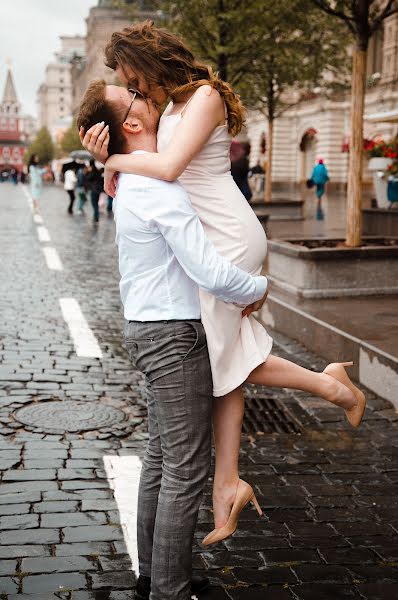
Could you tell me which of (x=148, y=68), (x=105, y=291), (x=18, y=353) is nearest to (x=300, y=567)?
(x=148, y=68)

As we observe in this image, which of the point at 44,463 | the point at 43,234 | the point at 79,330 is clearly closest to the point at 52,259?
the point at 43,234

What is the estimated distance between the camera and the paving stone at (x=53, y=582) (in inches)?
126

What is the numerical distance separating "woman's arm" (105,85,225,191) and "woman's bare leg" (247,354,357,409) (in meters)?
0.75

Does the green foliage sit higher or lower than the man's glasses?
higher

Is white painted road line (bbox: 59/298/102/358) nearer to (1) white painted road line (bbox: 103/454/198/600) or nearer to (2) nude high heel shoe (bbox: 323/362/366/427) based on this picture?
(1) white painted road line (bbox: 103/454/198/600)

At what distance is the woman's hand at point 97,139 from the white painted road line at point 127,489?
5.54 ft

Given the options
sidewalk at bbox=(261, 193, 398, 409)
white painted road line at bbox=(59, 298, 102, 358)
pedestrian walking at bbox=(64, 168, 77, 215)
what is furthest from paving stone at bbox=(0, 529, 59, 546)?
pedestrian walking at bbox=(64, 168, 77, 215)

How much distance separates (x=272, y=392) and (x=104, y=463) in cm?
210

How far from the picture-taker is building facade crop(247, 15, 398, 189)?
46094 mm

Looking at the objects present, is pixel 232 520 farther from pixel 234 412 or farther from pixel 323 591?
pixel 323 591

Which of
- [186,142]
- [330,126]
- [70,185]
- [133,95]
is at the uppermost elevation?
[330,126]

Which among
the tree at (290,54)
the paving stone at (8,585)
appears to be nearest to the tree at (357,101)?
the paving stone at (8,585)

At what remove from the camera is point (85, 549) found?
356 cm

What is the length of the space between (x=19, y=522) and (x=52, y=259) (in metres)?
11.4
